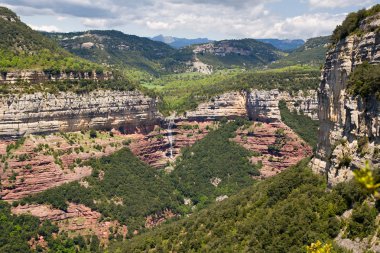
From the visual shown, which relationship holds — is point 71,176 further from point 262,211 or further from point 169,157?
point 262,211

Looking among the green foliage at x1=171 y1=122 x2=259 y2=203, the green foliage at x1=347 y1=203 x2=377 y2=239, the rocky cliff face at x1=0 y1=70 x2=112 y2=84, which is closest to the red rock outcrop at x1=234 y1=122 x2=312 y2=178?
the green foliage at x1=171 y1=122 x2=259 y2=203

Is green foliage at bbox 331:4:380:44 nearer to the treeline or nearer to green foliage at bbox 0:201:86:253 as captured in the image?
green foliage at bbox 0:201:86:253

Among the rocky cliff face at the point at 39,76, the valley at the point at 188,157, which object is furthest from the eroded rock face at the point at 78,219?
the rocky cliff face at the point at 39,76

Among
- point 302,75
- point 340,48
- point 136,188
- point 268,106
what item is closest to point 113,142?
point 136,188

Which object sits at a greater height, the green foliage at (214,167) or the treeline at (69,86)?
the treeline at (69,86)

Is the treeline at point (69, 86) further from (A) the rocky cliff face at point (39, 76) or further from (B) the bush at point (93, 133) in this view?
(B) the bush at point (93, 133)

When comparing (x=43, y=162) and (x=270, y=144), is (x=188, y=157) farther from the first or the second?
(x=43, y=162)

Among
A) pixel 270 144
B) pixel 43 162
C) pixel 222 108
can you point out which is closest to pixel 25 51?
pixel 43 162
